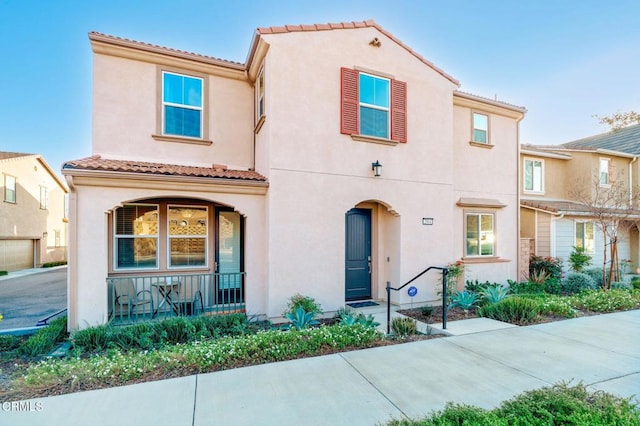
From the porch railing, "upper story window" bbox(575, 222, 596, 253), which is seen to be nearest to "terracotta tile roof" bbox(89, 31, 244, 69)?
the porch railing

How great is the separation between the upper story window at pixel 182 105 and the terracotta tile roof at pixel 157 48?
1.63 ft

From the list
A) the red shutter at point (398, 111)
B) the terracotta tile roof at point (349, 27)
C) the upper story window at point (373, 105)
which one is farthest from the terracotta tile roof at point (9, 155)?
the red shutter at point (398, 111)

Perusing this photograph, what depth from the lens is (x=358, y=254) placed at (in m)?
8.54

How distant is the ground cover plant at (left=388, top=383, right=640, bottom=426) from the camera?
2.71 meters

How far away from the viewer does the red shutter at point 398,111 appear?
809 centimetres

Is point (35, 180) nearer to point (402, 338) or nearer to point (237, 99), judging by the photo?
point (237, 99)

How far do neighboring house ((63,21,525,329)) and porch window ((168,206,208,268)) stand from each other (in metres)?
0.03

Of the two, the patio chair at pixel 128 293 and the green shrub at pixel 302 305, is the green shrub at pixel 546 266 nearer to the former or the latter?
the green shrub at pixel 302 305

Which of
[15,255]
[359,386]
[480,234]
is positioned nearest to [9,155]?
[15,255]

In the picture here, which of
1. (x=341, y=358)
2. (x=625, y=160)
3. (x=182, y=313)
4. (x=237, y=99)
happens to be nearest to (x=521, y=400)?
(x=341, y=358)

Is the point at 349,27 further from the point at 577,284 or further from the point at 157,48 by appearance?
the point at 577,284

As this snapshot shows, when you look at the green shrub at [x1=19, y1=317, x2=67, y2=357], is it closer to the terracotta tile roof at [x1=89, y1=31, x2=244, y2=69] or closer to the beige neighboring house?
the terracotta tile roof at [x1=89, y1=31, x2=244, y2=69]

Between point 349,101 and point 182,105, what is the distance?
4314mm

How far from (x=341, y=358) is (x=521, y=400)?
2.27 meters
